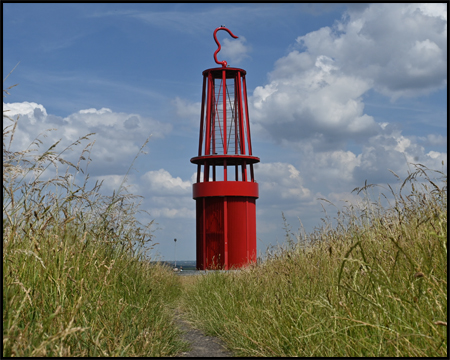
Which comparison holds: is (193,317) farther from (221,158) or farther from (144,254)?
(221,158)

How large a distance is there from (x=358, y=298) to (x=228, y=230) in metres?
14.2

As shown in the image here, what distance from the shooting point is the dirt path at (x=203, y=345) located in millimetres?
4414

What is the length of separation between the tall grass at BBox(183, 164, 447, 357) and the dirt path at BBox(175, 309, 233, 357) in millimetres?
100

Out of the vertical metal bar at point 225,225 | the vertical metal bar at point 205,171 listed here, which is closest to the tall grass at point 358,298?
the vertical metal bar at point 225,225

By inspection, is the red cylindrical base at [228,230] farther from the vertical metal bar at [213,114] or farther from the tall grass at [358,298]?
the tall grass at [358,298]

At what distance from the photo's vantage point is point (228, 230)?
1780 cm

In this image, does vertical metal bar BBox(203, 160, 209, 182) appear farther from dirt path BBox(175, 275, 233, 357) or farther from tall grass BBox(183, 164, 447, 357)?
dirt path BBox(175, 275, 233, 357)

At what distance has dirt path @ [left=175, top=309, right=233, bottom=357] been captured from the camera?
4.41m

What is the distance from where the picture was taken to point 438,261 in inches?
135

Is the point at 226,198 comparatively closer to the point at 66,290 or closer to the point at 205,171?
the point at 205,171

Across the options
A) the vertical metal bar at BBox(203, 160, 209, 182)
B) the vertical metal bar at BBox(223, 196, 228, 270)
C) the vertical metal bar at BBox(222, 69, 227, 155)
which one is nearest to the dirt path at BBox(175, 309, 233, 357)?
the vertical metal bar at BBox(223, 196, 228, 270)

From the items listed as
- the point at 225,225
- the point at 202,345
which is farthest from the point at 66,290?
the point at 225,225

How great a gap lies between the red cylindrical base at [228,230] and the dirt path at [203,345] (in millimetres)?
11791

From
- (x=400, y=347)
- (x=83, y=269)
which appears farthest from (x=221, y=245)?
(x=400, y=347)
